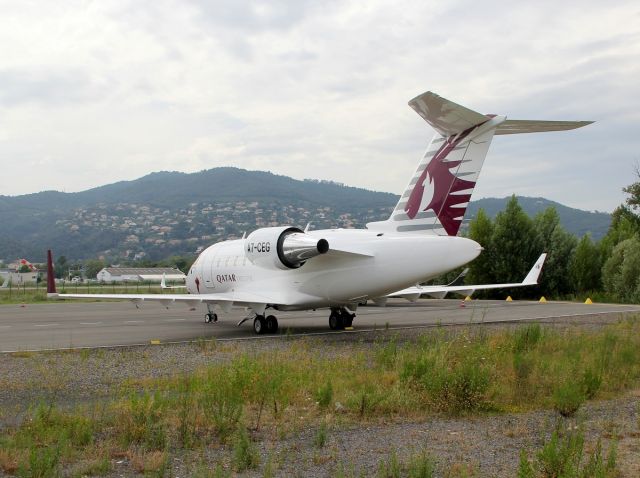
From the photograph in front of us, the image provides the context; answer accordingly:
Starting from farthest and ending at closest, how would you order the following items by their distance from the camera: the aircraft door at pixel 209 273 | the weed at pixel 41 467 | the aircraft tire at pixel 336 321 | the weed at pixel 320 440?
the aircraft door at pixel 209 273 < the aircraft tire at pixel 336 321 < the weed at pixel 320 440 < the weed at pixel 41 467

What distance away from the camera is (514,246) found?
46656mm

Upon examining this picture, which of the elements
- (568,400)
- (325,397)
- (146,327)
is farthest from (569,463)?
(146,327)

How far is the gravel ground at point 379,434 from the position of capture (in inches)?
245

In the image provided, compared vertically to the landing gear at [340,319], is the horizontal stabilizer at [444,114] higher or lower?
higher

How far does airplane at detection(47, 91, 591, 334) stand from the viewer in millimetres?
15242

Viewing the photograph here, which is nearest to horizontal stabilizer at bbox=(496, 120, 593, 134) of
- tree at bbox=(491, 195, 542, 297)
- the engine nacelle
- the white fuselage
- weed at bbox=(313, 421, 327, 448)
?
→ the white fuselage

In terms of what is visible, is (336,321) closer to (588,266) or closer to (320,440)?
(320,440)

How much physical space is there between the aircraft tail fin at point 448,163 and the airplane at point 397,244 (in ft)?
0.07

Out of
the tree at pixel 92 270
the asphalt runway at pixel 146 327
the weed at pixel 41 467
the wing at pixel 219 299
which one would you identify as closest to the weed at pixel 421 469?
the weed at pixel 41 467

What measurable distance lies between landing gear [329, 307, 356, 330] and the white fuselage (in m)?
1.68

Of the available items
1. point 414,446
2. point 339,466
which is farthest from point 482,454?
point 339,466

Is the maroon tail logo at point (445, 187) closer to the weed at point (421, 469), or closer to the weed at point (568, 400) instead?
the weed at point (568, 400)

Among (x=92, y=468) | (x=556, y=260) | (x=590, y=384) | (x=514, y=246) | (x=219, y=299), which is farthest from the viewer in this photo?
(x=514, y=246)

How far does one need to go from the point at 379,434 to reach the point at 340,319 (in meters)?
13.2
